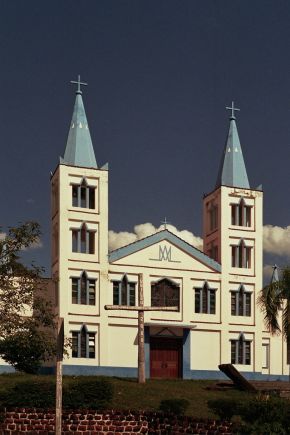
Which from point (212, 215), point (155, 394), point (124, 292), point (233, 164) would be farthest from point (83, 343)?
point (233, 164)

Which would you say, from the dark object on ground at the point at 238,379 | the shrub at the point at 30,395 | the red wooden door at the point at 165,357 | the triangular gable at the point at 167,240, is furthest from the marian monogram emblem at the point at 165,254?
the shrub at the point at 30,395

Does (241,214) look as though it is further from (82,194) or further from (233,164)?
(82,194)

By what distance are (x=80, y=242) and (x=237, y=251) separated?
11701 millimetres

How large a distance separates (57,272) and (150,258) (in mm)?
6539

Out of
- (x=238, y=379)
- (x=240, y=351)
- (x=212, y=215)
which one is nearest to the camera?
(x=238, y=379)

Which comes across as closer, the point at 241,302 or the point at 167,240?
the point at 167,240

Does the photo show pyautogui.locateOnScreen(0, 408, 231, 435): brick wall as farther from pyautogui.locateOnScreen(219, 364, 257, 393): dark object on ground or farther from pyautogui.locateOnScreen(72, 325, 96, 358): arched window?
pyautogui.locateOnScreen(72, 325, 96, 358): arched window

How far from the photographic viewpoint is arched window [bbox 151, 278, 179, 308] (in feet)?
185

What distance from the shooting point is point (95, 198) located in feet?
185

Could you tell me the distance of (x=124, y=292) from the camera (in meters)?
56.1

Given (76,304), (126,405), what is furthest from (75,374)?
(126,405)

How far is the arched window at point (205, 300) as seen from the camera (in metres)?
57.8

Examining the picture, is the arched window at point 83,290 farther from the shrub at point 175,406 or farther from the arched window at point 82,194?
the shrub at point 175,406

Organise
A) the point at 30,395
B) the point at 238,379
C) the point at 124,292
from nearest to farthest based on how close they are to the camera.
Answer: the point at 30,395 → the point at 238,379 → the point at 124,292
